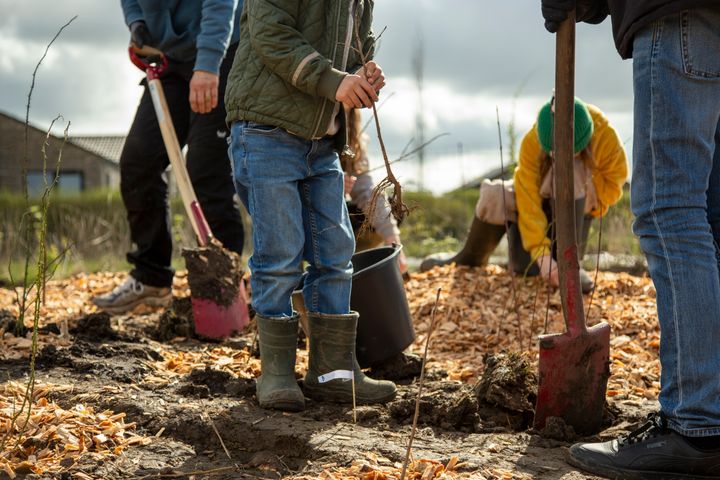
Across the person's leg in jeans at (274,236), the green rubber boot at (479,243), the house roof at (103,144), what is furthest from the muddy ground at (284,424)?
the house roof at (103,144)

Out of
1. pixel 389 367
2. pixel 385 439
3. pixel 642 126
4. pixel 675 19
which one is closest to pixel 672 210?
pixel 642 126

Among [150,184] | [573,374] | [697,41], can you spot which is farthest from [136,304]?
[697,41]

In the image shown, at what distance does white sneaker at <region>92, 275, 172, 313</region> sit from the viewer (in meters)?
4.69

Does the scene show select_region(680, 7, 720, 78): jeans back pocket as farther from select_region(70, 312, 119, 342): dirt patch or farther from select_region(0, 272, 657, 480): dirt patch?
select_region(70, 312, 119, 342): dirt patch

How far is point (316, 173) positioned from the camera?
9.34 feet

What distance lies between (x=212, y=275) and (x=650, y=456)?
228 centimetres

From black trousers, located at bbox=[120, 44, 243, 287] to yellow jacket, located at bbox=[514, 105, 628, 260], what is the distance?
1.60m

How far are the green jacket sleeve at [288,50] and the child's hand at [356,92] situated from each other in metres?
0.03

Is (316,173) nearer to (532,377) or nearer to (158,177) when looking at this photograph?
(532,377)

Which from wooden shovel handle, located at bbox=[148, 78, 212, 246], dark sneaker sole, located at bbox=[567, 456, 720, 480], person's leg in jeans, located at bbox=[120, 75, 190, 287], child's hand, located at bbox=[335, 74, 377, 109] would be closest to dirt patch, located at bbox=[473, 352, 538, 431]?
dark sneaker sole, located at bbox=[567, 456, 720, 480]

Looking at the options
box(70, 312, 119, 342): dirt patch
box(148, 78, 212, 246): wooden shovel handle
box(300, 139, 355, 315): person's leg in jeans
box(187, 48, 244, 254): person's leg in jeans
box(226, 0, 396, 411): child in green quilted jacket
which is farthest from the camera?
box(187, 48, 244, 254): person's leg in jeans

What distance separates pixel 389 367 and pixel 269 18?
4.67 feet

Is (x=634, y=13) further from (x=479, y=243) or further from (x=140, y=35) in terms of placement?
(x=479, y=243)

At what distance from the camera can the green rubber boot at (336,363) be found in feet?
9.31
